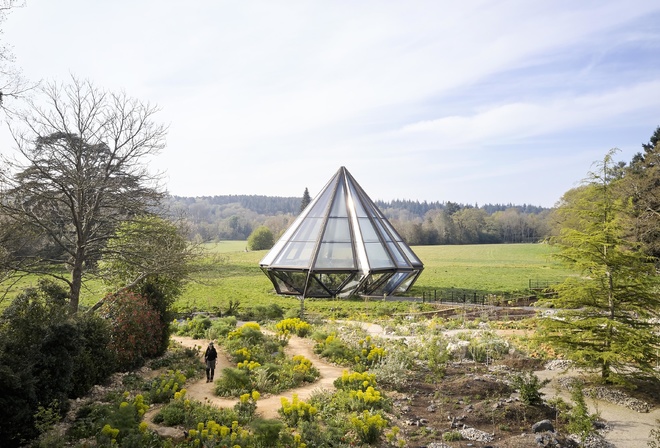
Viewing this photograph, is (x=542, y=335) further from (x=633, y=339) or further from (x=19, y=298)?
(x=19, y=298)

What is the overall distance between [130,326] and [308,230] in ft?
46.7

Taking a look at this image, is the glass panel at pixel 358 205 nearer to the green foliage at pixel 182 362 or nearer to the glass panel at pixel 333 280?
the glass panel at pixel 333 280

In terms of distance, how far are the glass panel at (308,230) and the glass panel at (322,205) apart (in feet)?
1.36

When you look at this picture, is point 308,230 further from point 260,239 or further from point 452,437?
point 260,239

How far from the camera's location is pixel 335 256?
23812 mm

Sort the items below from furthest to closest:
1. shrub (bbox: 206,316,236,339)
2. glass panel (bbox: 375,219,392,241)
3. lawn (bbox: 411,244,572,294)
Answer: lawn (bbox: 411,244,572,294)
glass panel (bbox: 375,219,392,241)
shrub (bbox: 206,316,236,339)

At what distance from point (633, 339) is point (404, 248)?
1608 centimetres

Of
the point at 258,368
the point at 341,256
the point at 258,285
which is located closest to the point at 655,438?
the point at 258,368

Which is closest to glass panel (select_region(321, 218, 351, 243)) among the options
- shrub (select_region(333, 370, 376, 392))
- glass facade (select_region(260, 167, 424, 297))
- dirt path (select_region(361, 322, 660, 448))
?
glass facade (select_region(260, 167, 424, 297))

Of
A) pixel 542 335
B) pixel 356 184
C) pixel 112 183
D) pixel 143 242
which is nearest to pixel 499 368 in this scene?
pixel 542 335

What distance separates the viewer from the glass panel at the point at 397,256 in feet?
79.3

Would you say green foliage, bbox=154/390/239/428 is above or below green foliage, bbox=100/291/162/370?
below

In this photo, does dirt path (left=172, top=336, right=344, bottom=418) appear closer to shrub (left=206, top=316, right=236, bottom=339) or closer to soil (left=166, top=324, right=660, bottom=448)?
soil (left=166, top=324, right=660, bottom=448)

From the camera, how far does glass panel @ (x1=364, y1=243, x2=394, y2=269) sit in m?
23.5
